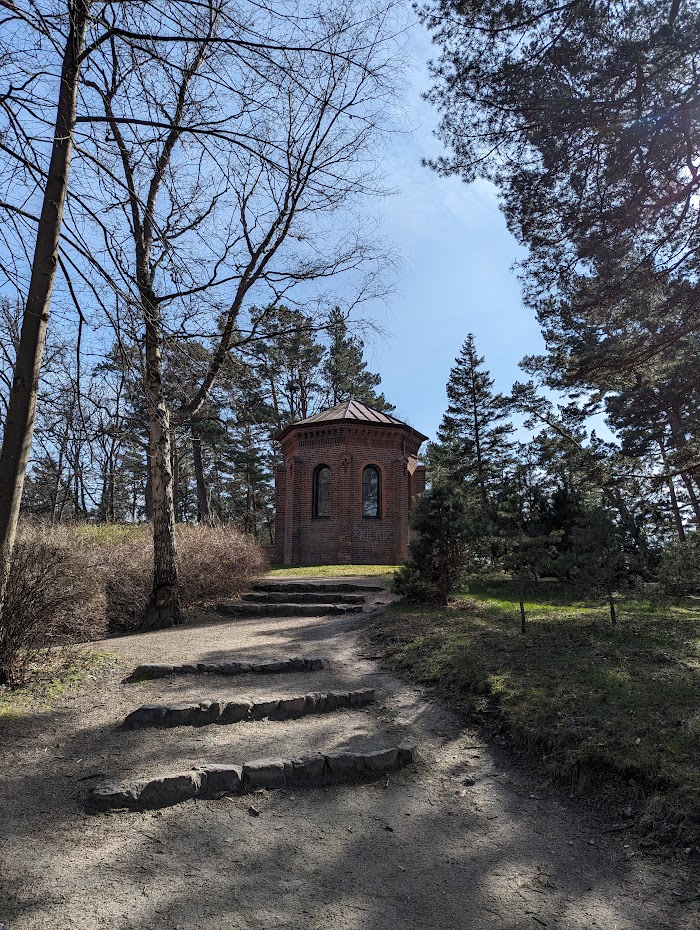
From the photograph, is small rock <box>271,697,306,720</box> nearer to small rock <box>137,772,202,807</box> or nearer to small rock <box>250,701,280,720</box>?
small rock <box>250,701,280,720</box>

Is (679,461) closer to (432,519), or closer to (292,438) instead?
(432,519)

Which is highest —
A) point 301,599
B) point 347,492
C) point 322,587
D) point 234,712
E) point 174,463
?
point 174,463

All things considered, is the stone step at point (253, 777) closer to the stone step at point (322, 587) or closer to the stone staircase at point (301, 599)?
the stone staircase at point (301, 599)

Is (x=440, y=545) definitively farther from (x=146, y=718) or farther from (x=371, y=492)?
(x=371, y=492)

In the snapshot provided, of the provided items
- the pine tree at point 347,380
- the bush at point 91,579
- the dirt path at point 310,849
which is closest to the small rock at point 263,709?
the dirt path at point 310,849

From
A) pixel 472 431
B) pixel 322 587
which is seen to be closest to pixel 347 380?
pixel 472 431

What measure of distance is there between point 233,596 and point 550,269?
30.2ft

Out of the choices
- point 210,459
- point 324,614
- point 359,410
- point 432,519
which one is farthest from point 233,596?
point 210,459

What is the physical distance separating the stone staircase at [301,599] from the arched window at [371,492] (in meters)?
8.10

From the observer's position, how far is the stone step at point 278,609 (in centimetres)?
1094

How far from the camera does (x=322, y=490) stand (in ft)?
71.3

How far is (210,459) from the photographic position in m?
36.3

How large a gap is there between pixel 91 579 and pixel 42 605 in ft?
8.08

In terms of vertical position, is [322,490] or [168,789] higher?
[322,490]
